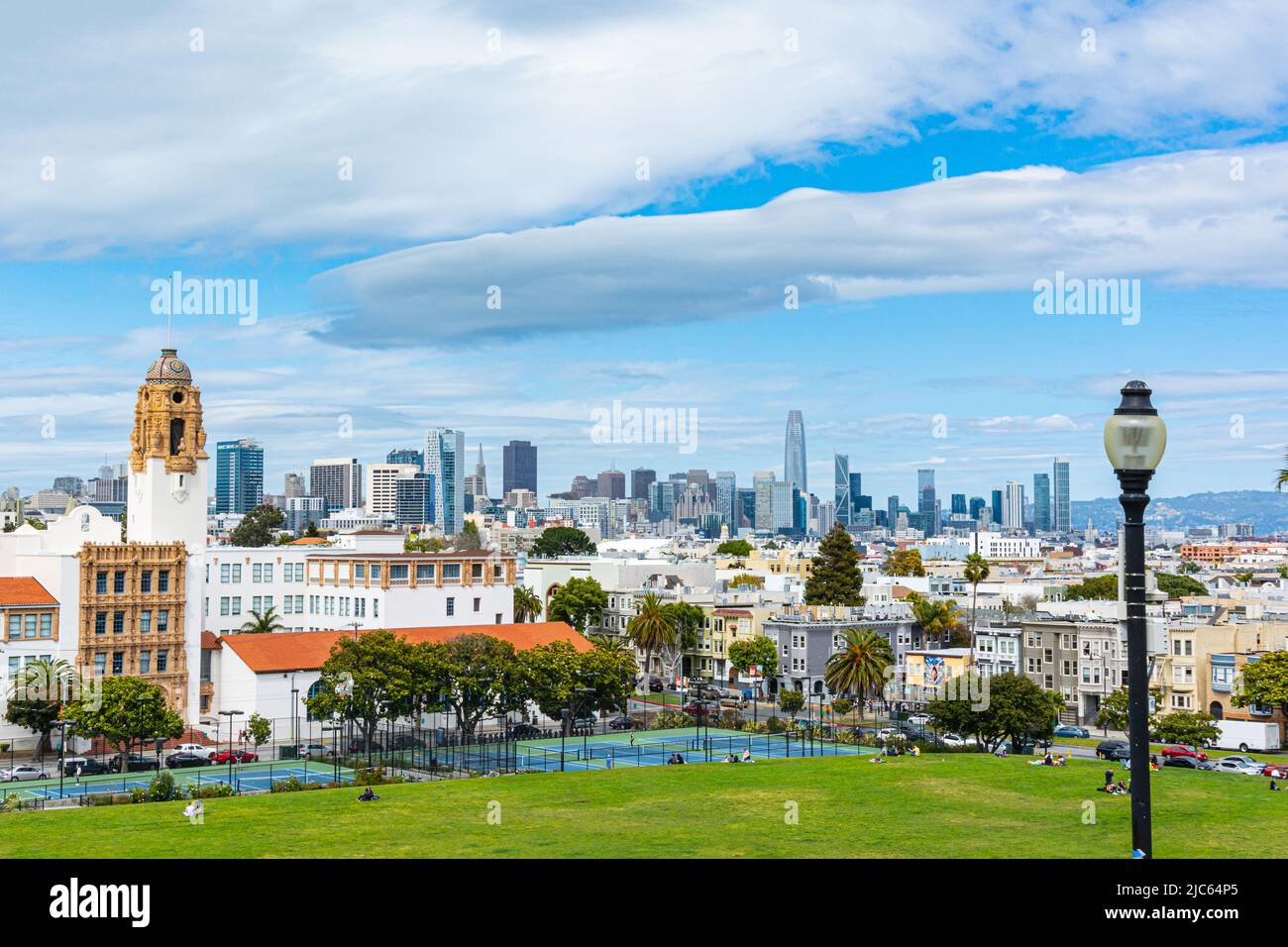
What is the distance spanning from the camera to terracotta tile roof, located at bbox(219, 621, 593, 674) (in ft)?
284

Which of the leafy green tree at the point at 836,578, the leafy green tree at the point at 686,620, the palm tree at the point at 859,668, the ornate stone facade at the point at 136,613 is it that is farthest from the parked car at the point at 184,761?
the leafy green tree at the point at 836,578

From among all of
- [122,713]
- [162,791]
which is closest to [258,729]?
[122,713]

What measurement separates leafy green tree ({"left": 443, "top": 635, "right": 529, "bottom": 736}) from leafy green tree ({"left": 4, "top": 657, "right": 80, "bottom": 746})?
20496 millimetres

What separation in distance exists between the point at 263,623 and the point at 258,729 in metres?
24.0

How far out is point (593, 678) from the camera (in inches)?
3378

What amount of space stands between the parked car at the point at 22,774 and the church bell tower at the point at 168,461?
2312 cm

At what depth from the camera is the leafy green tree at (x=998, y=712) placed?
7588 centimetres

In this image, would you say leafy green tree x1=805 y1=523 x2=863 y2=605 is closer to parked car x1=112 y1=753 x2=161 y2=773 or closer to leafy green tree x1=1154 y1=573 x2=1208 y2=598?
leafy green tree x1=1154 y1=573 x2=1208 y2=598

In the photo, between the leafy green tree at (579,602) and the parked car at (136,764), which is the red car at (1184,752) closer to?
the parked car at (136,764)

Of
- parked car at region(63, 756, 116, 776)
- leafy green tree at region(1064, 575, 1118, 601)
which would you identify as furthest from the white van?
parked car at region(63, 756, 116, 776)

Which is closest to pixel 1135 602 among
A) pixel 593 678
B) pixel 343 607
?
pixel 593 678

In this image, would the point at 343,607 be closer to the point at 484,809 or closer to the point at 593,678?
the point at 593,678

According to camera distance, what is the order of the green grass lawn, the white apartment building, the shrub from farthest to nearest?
1. the white apartment building
2. the shrub
3. the green grass lawn

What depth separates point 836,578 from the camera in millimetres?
141625
